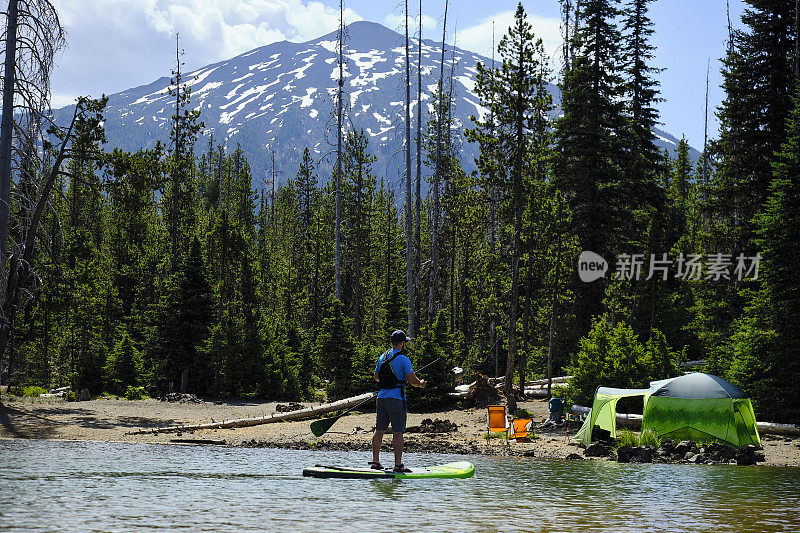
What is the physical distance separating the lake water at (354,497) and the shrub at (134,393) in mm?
13110

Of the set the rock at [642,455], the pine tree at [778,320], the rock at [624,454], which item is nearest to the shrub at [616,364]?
the pine tree at [778,320]

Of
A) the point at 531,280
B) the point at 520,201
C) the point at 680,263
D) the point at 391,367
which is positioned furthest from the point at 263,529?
the point at 680,263

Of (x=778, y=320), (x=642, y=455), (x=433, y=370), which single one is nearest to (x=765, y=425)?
(x=778, y=320)

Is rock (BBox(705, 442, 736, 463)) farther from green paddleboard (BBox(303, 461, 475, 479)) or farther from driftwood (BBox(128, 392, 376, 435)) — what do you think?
driftwood (BBox(128, 392, 376, 435))

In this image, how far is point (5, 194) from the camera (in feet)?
63.4

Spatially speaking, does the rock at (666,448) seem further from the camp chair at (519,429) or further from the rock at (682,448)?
the camp chair at (519,429)

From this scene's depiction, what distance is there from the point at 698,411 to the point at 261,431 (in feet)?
40.4

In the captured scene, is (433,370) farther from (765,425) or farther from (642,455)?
(765,425)

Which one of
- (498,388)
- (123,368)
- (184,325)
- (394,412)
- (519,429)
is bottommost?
(519,429)

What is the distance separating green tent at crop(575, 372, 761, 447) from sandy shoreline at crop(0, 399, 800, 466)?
1.02 metres

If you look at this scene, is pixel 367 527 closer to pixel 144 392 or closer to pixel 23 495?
pixel 23 495

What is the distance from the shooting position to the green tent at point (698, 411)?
57.2ft

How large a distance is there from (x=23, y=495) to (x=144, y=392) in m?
20.8

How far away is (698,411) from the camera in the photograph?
1786 centimetres
